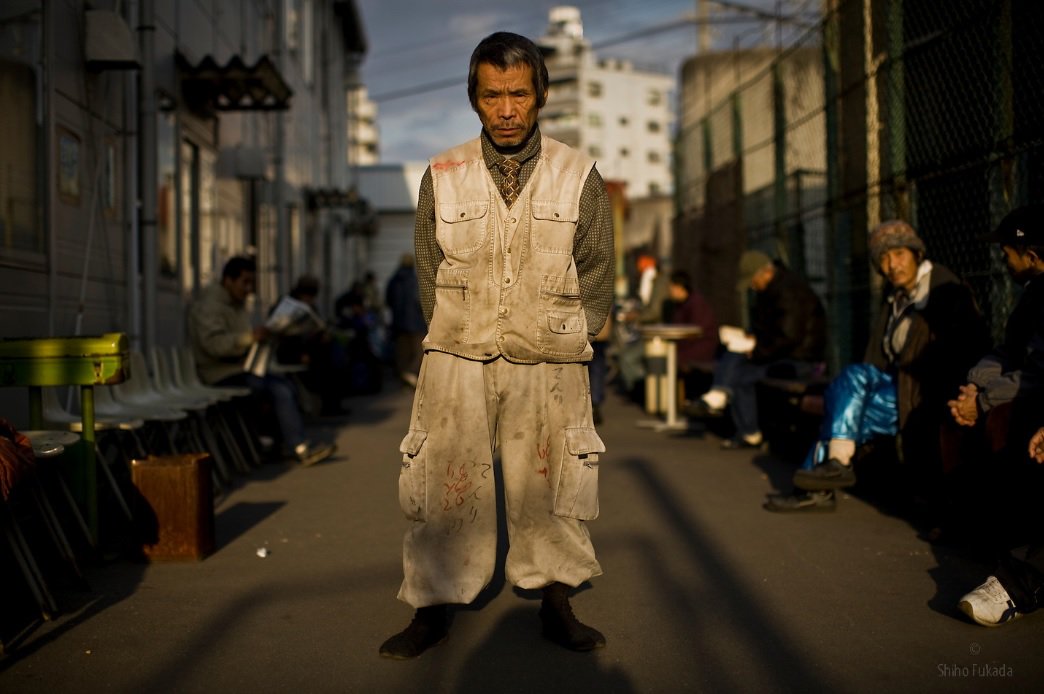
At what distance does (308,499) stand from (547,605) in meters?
3.71

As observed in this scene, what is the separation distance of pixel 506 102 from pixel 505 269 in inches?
22.8

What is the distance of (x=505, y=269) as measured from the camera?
4.00 meters

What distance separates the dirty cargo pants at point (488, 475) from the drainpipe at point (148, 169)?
703 centimetres

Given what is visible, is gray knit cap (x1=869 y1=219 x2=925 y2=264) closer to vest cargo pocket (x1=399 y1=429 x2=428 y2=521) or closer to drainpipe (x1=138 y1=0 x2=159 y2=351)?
vest cargo pocket (x1=399 y1=429 x2=428 y2=521)

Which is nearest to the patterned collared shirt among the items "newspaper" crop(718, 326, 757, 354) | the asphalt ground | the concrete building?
the asphalt ground

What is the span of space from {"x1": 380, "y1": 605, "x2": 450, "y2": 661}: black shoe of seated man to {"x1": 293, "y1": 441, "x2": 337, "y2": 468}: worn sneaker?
5.15 metres

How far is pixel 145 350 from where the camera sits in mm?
10594

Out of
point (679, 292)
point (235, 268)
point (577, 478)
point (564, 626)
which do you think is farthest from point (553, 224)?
point (679, 292)

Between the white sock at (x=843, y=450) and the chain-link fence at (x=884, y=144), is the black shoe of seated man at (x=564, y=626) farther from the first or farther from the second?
the chain-link fence at (x=884, y=144)

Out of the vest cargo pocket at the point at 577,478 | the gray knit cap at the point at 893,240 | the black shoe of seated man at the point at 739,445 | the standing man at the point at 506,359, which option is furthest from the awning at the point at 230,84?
the vest cargo pocket at the point at 577,478

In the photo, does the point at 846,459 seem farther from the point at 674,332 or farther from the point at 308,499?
the point at 674,332

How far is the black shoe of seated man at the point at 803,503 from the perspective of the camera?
22.6 feet

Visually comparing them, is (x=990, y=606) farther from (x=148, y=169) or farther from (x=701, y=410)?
(x=148, y=169)

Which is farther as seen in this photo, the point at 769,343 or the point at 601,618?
the point at 769,343
